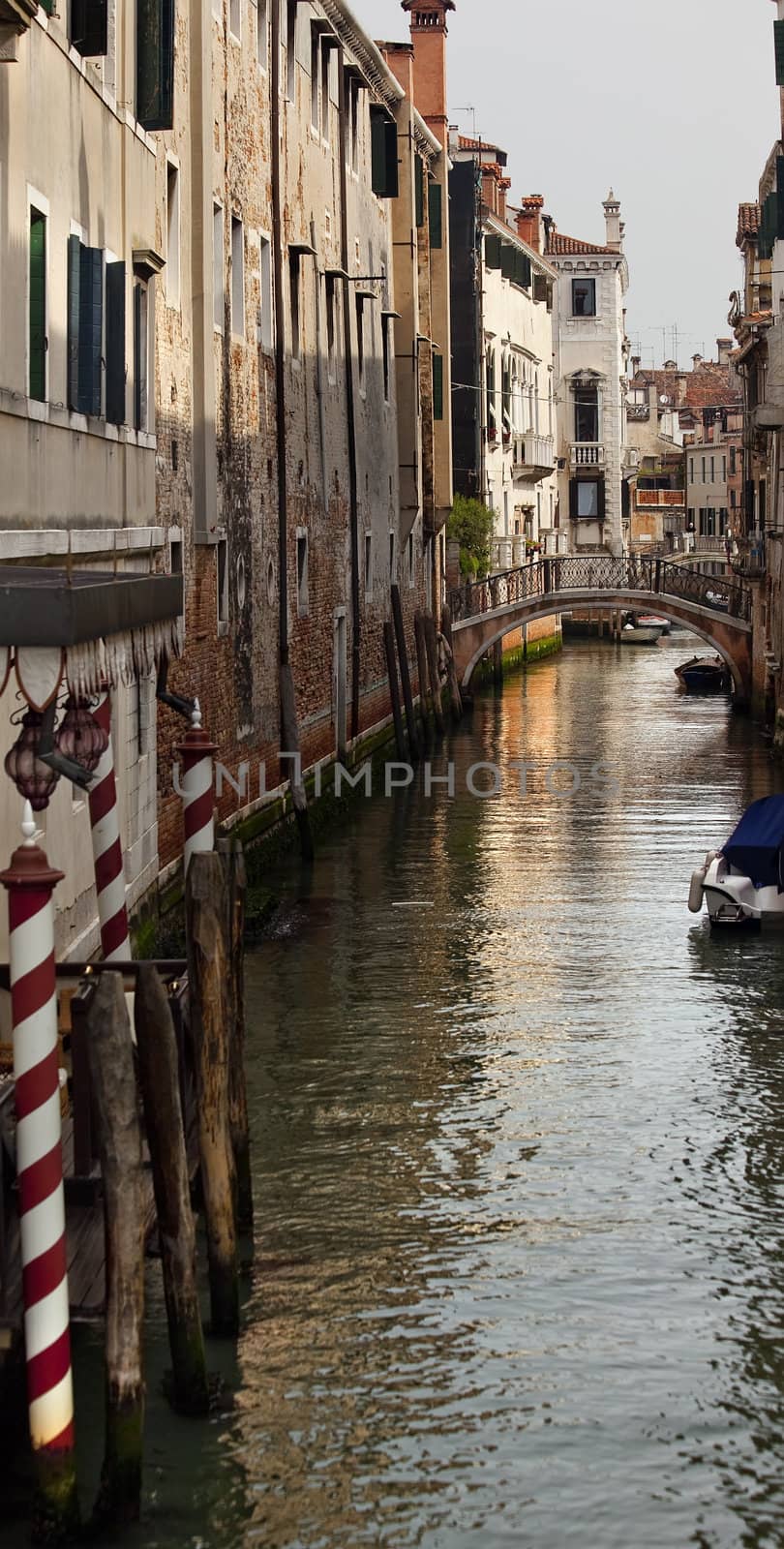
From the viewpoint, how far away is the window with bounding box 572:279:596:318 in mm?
54572

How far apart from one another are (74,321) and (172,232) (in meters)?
4.22

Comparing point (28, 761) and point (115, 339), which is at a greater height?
point (115, 339)

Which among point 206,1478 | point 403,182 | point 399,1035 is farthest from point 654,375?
point 206,1478

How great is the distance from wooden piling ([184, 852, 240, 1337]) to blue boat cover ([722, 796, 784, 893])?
8398mm

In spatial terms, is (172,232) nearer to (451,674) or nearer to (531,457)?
(451,674)

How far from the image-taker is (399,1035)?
39.2 feet

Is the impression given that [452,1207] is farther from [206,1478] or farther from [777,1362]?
[206,1478]

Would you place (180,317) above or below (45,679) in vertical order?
above

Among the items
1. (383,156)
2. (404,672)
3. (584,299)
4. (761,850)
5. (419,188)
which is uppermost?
(584,299)

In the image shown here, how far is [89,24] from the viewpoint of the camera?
1010 cm

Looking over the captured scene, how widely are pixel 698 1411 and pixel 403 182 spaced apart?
908 inches

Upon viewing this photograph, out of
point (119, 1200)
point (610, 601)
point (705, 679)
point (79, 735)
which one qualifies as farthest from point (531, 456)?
point (119, 1200)

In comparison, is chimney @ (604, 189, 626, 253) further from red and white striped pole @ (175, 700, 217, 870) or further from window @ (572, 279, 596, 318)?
red and white striped pole @ (175, 700, 217, 870)

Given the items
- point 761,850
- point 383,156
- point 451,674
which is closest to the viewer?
point 761,850
